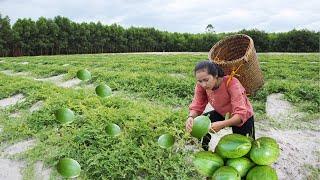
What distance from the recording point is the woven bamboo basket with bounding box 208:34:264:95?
475 centimetres

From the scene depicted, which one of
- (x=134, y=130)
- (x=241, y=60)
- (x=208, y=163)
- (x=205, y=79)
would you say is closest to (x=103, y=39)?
(x=241, y=60)

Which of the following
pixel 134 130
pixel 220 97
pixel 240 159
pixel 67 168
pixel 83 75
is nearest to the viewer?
pixel 240 159

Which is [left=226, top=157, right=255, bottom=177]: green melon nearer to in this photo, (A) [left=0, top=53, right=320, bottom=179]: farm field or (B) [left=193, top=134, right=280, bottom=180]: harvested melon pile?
(B) [left=193, top=134, right=280, bottom=180]: harvested melon pile

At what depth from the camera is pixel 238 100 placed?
323 cm

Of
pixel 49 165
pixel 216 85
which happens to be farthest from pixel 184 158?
pixel 49 165

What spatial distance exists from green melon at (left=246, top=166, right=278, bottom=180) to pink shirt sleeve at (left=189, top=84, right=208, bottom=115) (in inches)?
63.7

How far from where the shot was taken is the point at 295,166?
427cm

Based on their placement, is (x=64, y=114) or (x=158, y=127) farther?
(x=158, y=127)

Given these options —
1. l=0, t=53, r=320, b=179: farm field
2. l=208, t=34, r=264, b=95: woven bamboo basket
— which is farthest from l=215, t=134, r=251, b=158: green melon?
l=208, t=34, r=264, b=95: woven bamboo basket

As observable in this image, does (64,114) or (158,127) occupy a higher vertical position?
(64,114)

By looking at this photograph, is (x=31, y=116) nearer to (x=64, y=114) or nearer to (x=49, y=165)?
(x=49, y=165)

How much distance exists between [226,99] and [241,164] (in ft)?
5.24

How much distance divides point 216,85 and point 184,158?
0.93m

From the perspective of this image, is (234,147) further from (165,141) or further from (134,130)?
(134,130)
